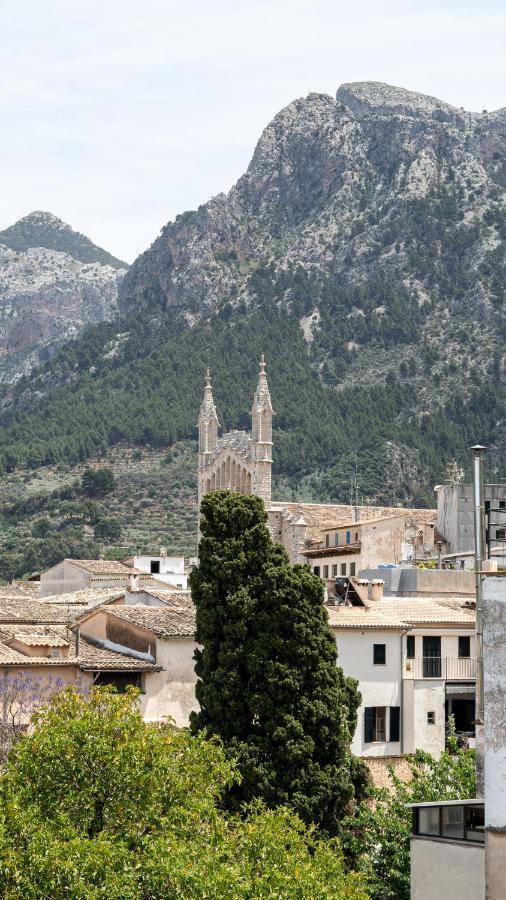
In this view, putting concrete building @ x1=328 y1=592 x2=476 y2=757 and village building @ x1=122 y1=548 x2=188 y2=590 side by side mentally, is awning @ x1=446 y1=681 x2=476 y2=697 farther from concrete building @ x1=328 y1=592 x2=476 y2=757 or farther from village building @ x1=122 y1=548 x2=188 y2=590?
village building @ x1=122 y1=548 x2=188 y2=590

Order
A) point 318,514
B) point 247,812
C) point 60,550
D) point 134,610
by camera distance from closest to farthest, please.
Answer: point 247,812, point 134,610, point 318,514, point 60,550

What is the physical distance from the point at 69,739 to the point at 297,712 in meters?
11.8

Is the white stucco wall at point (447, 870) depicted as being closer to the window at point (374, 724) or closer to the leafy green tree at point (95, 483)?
the window at point (374, 724)

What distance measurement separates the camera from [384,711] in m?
51.9

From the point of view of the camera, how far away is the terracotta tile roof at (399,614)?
172ft

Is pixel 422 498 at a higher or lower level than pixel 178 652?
higher

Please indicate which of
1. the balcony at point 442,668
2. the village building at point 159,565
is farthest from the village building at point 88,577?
the balcony at point 442,668

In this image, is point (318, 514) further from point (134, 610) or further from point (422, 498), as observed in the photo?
point (422, 498)

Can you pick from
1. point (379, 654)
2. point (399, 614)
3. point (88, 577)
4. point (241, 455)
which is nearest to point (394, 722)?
point (379, 654)

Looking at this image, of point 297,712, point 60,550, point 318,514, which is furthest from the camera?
point 60,550

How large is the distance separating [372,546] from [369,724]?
32299mm

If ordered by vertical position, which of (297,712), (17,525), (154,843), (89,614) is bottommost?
(154,843)

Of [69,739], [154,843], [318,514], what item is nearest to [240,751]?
[69,739]

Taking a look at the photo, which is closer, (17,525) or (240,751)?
(240,751)
